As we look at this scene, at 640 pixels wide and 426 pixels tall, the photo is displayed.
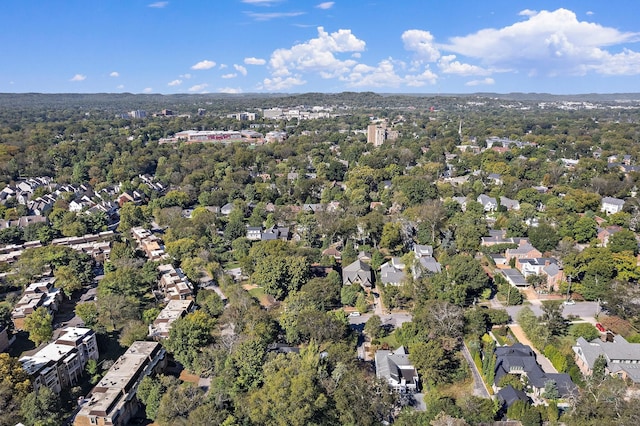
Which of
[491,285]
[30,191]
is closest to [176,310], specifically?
[491,285]

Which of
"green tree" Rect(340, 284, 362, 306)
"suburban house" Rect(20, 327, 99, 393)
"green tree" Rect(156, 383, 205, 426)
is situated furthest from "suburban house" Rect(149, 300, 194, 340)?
"green tree" Rect(340, 284, 362, 306)

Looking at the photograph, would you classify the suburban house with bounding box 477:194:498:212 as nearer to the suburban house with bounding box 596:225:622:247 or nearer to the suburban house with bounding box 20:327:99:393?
the suburban house with bounding box 596:225:622:247

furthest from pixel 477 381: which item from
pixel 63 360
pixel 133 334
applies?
pixel 63 360

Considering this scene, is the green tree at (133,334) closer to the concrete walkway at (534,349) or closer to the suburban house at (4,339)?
the suburban house at (4,339)

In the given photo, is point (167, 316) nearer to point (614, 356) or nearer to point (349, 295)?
point (349, 295)

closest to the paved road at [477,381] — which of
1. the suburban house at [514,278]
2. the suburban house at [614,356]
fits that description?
the suburban house at [614,356]

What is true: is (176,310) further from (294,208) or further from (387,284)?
(294,208)
